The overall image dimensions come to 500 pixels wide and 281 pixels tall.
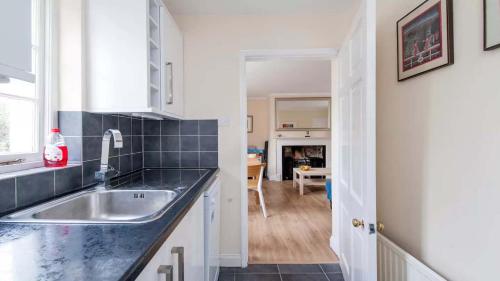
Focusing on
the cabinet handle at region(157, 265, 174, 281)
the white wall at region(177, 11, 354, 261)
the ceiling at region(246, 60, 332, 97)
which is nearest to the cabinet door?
the white wall at region(177, 11, 354, 261)

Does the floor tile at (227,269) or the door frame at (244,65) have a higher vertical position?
the door frame at (244,65)

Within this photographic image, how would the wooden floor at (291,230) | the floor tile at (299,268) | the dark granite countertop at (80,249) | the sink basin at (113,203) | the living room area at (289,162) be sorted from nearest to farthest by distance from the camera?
1. the dark granite countertop at (80,249)
2. the sink basin at (113,203)
3. the floor tile at (299,268)
4. the wooden floor at (291,230)
5. the living room area at (289,162)

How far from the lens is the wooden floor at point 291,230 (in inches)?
94.6

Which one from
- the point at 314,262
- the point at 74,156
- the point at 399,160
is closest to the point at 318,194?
the point at 314,262

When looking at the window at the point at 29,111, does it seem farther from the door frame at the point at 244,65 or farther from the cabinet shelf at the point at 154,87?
the door frame at the point at 244,65

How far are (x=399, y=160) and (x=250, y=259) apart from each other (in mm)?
1608

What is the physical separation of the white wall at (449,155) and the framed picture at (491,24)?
0.13 feet

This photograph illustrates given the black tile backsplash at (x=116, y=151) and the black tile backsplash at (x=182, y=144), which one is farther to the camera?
the black tile backsplash at (x=182, y=144)

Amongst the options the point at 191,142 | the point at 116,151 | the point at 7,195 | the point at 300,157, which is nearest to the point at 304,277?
the point at 191,142

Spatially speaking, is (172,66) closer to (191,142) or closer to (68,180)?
(191,142)

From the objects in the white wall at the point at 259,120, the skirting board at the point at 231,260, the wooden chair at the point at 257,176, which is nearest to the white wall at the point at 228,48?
the skirting board at the point at 231,260

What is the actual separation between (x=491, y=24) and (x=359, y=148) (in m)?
0.72

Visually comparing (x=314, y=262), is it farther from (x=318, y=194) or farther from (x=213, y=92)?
(x=318, y=194)

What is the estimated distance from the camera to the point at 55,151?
1.33 m
